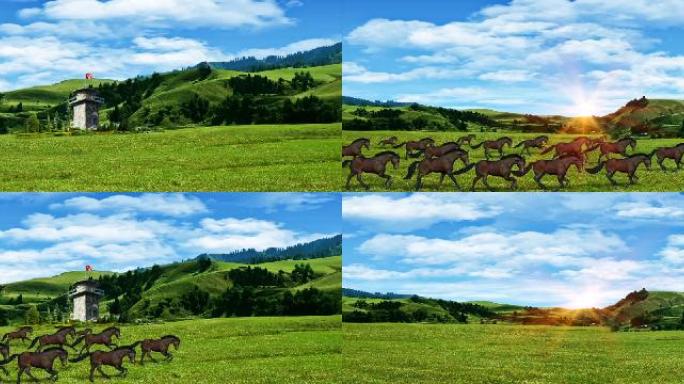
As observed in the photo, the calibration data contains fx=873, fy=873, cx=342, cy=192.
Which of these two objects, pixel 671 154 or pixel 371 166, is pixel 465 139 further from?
pixel 671 154

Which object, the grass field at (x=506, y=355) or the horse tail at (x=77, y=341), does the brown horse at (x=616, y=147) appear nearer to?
the grass field at (x=506, y=355)

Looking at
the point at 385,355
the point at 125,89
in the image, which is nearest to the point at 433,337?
the point at 385,355

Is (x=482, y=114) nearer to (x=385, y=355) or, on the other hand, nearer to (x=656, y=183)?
(x=656, y=183)

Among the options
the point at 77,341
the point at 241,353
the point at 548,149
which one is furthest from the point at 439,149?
the point at 77,341

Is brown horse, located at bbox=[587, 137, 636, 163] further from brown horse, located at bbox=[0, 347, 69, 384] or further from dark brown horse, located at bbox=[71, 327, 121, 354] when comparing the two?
brown horse, located at bbox=[0, 347, 69, 384]

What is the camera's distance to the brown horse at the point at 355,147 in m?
26.4

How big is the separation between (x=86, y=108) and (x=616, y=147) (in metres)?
16.4

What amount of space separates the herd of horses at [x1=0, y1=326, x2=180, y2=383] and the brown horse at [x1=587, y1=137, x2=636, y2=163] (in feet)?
45.7

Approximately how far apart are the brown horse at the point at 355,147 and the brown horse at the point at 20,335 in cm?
1039

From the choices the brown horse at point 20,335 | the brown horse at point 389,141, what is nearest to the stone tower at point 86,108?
the brown horse at point 20,335

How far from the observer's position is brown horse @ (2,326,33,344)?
2439cm

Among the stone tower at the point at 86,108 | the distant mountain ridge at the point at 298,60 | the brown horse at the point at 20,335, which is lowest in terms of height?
the brown horse at the point at 20,335

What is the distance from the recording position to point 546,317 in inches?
1105

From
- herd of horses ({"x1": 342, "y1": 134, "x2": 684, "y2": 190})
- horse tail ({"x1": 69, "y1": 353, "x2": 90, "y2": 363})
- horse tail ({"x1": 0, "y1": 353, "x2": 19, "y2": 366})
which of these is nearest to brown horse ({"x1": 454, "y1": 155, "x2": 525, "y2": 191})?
herd of horses ({"x1": 342, "y1": 134, "x2": 684, "y2": 190})
